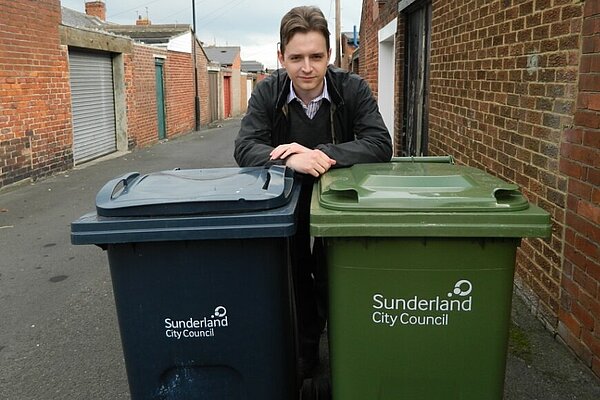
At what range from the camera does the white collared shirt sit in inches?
117

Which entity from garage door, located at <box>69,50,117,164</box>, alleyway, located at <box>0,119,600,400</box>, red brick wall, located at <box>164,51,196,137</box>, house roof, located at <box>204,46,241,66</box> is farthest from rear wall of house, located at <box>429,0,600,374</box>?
house roof, located at <box>204,46,241,66</box>

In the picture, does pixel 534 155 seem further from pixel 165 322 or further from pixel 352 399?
pixel 165 322

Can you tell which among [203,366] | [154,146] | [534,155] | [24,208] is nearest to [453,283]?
[203,366]

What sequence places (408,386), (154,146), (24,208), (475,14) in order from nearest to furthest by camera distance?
(408,386) < (475,14) < (24,208) < (154,146)

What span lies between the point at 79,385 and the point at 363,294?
1.91 metres

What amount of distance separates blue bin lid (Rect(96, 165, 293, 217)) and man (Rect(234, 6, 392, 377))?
0.25 metres

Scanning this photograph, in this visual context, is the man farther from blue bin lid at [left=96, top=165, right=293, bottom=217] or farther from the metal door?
the metal door

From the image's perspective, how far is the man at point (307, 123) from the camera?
2.75 m

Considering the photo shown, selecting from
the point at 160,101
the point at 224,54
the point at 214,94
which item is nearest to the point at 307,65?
the point at 160,101

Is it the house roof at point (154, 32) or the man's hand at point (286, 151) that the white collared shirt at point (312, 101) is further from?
the house roof at point (154, 32)

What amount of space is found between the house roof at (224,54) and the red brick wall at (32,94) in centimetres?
3281

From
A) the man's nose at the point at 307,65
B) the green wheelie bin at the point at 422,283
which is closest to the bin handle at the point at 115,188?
the green wheelie bin at the point at 422,283

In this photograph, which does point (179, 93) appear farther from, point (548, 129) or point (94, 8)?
point (548, 129)

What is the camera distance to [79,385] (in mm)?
3217
